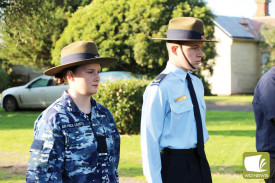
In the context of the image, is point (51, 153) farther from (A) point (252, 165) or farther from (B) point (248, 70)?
(B) point (248, 70)

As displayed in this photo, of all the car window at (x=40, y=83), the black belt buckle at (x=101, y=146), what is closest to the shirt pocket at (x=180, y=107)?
the black belt buckle at (x=101, y=146)

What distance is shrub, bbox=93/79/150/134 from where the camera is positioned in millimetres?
11086

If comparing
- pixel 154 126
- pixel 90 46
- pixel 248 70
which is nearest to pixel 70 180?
pixel 154 126

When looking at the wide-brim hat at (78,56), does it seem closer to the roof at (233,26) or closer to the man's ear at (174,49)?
the man's ear at (174,49)

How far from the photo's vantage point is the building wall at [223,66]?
39.1 meters

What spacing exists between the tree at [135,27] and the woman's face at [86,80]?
20834 millimetres

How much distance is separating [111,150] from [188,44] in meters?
1.20

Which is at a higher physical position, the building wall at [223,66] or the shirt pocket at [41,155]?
the shirt pocket at [41,155]

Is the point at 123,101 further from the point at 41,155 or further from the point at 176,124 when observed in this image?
the point at 41,155

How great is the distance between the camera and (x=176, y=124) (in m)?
3.37

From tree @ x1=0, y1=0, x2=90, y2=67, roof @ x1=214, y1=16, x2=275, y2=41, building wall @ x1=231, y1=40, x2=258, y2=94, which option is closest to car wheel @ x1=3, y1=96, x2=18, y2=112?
tree @ x1=0, y1=0, x2=90, y2=67

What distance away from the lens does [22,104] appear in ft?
61.9

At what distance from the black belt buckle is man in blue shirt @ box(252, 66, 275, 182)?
1728 mm

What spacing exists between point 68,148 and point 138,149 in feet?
21.6
